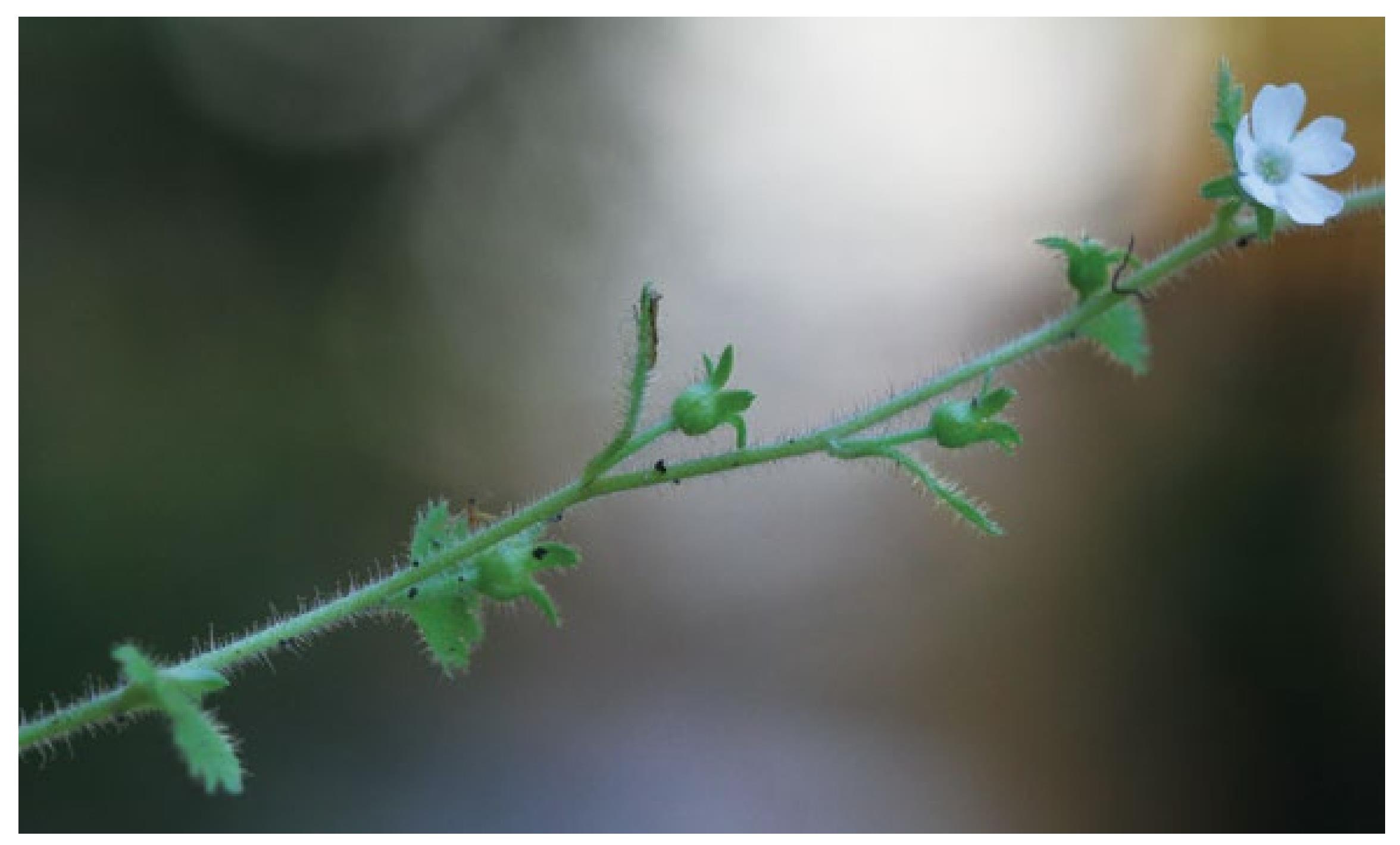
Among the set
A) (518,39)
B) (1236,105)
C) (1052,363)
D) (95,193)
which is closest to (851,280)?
(1052,363)

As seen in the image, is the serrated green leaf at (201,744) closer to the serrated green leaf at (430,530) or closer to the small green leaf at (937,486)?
the serrated green leaf at (430,530)

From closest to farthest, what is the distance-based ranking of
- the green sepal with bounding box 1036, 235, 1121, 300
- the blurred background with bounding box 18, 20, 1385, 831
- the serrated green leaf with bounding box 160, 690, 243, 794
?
1. the serrated green leaf with bounding box 160, 690, 243, 794
2. the green sepal with bounding box 1036, 235, 1121, 300
3. the blurred background with bounding box 18, 20, 1385, 831

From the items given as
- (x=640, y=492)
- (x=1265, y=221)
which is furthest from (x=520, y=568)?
(x=640, y=492)

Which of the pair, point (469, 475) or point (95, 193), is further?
point (469, 475)

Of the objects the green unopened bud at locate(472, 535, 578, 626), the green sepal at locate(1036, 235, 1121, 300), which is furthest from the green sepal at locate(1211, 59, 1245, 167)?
the green unopened bud at locate(472, 535, 578, 626)

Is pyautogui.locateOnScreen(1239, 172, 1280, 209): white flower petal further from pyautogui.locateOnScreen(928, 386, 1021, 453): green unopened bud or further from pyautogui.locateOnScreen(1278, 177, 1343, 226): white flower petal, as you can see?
pyautogui.locateOnScreen(928, 386, 1021, 453): green unopened bud

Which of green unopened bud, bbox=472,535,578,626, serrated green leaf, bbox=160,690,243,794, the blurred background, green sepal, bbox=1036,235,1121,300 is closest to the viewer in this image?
serrated green leaf, bbox=160,690,243,794

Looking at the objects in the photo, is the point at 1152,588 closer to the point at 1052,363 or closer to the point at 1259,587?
the point at 1259,587
